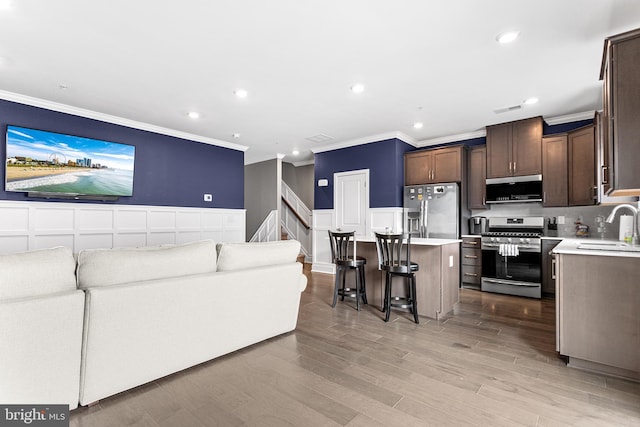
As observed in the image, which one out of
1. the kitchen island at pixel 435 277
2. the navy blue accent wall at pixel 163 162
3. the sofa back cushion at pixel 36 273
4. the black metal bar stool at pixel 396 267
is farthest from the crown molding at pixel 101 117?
the kitchen island at pixel 435 277

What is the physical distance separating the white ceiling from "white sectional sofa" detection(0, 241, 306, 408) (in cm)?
193

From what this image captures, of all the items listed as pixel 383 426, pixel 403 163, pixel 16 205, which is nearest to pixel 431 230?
pixel 403 163

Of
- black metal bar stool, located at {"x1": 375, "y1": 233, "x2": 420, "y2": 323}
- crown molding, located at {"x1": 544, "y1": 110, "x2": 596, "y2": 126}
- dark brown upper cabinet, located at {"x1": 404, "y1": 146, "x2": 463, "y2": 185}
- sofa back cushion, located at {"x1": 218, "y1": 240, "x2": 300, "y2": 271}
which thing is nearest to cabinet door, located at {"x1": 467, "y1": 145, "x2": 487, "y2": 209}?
dark brown upper cabinet, located at {"x1": 404, "y1": 146, "x2": 463, "y2": 185}

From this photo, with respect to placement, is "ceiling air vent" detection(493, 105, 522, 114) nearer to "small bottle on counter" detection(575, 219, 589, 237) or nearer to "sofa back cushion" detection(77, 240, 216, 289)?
"small bottle on counter" detection(575, 219, 589, 237)

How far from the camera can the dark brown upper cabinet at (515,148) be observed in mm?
5000

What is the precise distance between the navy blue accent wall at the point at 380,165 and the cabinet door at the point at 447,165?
633 millimetres

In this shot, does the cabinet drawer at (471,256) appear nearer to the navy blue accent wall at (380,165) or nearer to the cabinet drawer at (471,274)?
the cabinet drawer at (471,274)

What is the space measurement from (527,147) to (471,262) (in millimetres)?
2064

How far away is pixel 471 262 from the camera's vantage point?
5.43 m

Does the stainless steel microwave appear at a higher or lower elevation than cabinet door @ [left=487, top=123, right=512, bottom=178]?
lower

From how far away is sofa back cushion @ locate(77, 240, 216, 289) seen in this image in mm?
1944

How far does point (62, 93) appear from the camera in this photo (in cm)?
416

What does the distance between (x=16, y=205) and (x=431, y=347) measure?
5.44 meters

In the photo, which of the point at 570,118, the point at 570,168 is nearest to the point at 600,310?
the point at 570,168
